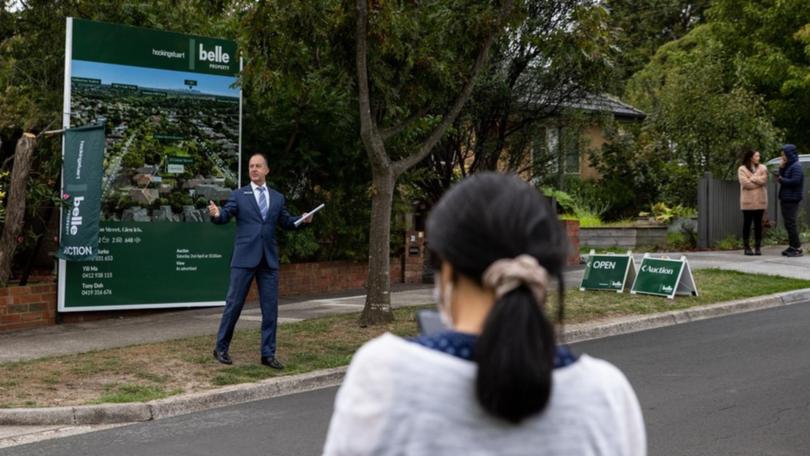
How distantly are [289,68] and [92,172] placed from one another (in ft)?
9.35

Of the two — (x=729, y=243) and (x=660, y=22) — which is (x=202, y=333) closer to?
(x=729, y=243)

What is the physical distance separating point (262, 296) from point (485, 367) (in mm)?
7934

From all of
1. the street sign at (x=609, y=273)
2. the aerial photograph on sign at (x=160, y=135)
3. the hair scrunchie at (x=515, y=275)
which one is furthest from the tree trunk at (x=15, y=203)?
the hair scrunchie at (x=515, y=275)

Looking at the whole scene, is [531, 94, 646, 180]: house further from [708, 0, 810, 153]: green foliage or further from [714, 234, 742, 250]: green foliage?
[708, 0, 810, 153]: green foliage

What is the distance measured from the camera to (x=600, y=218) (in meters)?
27.5

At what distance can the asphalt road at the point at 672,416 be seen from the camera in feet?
23.0

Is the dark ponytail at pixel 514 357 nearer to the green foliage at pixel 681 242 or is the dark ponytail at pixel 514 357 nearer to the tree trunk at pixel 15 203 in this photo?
the tree trunk at pixel 15 203

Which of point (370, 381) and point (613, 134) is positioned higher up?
point (613, 134)

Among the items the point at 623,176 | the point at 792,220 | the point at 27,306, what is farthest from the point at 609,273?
the point at 623,176

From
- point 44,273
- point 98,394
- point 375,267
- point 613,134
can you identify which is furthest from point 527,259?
point 613,134

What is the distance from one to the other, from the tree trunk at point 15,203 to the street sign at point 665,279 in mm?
8057

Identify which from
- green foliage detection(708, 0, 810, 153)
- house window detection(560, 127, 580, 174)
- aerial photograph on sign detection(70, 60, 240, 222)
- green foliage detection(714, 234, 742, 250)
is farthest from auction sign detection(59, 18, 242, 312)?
green foliage detection(708, 0, 810, 153)

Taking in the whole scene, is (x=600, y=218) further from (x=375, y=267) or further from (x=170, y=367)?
(x=170, y=367)

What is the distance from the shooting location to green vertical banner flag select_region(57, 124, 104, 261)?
1291 centimetres
